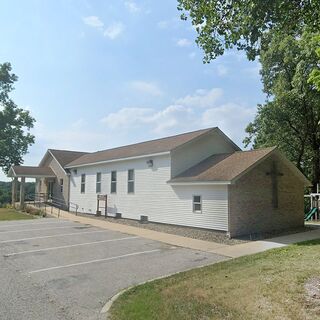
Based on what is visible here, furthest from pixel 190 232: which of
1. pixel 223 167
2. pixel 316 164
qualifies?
pixel 316 164

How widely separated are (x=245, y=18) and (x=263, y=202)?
10.8 m

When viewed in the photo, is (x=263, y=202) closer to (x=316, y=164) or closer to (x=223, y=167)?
(x=223, y=167)

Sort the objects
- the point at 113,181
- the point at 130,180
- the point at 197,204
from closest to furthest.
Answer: the point at 197,204
the point at 130,180
the point at 113,181

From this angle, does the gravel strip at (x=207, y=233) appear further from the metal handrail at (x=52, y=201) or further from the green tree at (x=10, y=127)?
the green tree at (x=10, y=127)

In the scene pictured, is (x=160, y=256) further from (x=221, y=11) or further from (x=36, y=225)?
(x=36, y=225)

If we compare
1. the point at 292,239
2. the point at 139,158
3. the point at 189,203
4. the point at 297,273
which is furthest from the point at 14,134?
the point at 297,273

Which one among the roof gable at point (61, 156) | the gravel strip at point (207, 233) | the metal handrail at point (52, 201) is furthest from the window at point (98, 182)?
the roof gable at point (61, 156)

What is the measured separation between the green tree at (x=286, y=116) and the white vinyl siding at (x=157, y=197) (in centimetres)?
1211

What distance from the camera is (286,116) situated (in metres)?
31.7

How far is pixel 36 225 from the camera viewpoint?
70.0 feet

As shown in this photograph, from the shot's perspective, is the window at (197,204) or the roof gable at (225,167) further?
the window at (197,204)

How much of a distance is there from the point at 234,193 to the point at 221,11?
8984 millimetres

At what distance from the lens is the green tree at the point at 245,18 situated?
9.11m

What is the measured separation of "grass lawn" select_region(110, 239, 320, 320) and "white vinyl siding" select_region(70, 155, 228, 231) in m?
7.31
